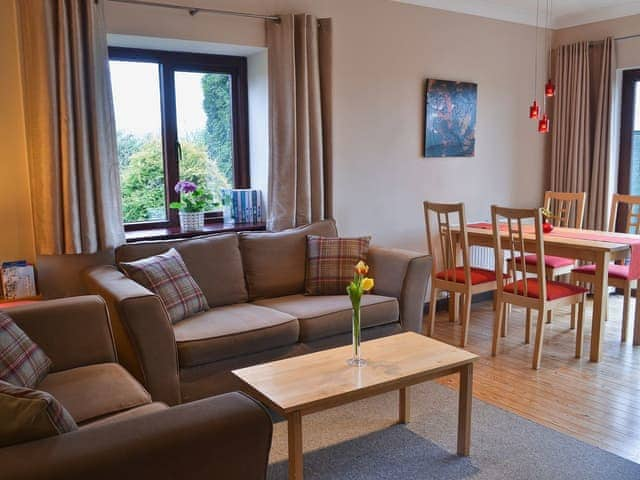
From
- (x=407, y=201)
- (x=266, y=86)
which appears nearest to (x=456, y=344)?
(x=407, y=201)

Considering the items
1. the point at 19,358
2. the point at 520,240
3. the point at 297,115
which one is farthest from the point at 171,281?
the point at 520,240

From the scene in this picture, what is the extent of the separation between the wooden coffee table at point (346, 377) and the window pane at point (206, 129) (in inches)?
79.3

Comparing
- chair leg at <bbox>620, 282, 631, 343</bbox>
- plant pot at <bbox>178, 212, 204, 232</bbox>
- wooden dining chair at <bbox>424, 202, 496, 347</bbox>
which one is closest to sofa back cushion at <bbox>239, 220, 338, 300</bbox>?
plant pot at <bbox>178, 212, 204, 232</bbox>

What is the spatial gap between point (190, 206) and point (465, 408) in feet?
7.27

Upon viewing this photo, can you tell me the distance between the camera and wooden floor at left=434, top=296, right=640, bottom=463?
2.95m

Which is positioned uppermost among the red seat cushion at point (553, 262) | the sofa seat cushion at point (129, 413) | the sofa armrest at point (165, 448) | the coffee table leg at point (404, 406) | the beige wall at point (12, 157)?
the beige wall at point (12, 157)

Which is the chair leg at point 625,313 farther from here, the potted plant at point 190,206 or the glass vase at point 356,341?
the potted plant at point 190,206

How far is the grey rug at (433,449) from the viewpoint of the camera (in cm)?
254

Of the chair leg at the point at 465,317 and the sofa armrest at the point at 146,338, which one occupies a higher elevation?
the sofa armrest at the point at 146,338

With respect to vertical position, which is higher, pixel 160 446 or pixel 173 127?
pixel 173 127

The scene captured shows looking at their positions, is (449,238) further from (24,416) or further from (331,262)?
(24,416)

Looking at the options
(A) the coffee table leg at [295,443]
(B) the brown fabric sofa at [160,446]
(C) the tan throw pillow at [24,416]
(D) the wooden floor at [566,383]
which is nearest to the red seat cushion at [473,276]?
(D) the wooden floor at [566,383]

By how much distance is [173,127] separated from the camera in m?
4.05

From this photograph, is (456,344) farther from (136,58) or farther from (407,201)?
(136,58)
